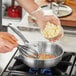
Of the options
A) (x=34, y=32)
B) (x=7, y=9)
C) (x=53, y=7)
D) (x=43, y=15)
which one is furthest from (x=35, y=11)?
(x=7, y=9)

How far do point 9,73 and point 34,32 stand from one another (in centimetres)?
65

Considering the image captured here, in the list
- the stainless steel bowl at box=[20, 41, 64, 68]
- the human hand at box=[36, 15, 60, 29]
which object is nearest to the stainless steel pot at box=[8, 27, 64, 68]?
the stainless steel bowl at box=[20, 41, 64, 68]

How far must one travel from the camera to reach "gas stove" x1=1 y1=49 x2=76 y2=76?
3.22 feet

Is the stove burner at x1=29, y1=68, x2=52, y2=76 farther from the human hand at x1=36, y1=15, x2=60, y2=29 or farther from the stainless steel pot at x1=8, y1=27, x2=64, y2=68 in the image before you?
the human hand at x1=36, y1=15, x2=60, y2=29

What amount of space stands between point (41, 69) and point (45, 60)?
4cm

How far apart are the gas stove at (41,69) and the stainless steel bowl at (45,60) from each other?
0.02m

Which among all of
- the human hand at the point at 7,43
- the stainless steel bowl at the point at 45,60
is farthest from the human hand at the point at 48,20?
the human hand at the point at 7,43

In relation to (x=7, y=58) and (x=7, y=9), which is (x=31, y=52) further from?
(x=7, y=9)

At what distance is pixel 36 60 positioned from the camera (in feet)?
3.21

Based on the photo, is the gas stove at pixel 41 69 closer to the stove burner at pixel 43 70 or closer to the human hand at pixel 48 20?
the stove burner at pixel 43 70

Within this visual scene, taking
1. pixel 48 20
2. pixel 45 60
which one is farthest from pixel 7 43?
pixel 48 20

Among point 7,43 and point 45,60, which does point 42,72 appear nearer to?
point 45,60

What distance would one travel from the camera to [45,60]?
979 mm

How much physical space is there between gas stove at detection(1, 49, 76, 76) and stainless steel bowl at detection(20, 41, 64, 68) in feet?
0.07
